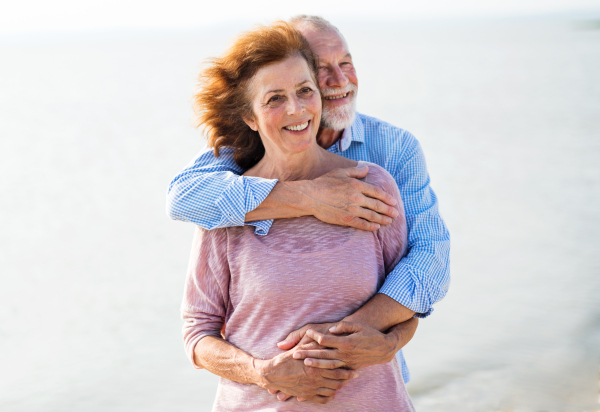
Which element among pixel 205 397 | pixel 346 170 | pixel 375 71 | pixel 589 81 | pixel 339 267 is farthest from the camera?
pixel 375 71

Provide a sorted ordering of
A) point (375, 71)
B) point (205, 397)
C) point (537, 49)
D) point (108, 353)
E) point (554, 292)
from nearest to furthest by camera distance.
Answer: point (205, 397)
point (108, 353)
point (554, 292)
point (375, 71)
point (537, 49)

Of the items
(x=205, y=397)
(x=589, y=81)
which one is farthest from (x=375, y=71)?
(x=205, y=397)

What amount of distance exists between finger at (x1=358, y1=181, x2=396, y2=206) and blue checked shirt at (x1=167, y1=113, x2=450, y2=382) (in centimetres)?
21

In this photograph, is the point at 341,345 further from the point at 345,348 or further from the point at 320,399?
the point at 320,399

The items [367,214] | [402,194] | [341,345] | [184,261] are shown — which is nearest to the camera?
[341,345]

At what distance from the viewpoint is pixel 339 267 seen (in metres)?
1.92

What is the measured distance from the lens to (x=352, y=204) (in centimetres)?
194

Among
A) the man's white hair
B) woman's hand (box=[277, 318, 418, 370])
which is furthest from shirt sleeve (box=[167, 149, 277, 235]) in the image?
the man's white hair

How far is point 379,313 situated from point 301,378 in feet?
1.03

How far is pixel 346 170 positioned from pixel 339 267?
13.3 inches

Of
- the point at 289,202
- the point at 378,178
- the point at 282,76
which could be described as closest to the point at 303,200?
the point at 289,202

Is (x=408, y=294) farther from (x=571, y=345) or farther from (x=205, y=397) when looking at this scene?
(x=571, y=345)

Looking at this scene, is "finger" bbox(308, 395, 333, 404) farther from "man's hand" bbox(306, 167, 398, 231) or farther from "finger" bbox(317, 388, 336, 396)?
"man's hand" bbox(306, 167, 398, 231)

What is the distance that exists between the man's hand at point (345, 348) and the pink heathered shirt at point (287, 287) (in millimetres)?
70
